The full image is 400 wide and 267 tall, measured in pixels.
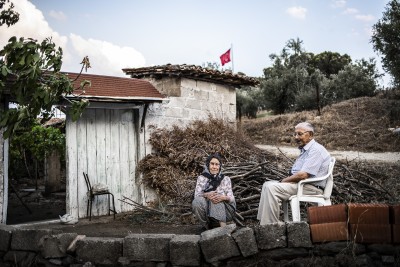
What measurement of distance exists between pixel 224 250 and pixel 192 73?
5780mm

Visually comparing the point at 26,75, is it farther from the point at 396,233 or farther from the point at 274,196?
the point at 396,233

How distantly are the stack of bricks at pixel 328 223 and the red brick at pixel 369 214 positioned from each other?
8cm

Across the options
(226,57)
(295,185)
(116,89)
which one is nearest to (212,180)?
(295,185)

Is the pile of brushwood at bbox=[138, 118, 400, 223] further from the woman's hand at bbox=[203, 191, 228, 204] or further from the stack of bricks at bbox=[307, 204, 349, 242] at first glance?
the stack of bricks at bbox=[307, 204, 349, 242]

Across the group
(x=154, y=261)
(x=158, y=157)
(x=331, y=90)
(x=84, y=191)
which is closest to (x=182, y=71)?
(x=158, y=157)

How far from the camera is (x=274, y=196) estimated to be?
14.8 ft

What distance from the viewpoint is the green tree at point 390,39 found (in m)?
16.5

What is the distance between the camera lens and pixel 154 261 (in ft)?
12.8

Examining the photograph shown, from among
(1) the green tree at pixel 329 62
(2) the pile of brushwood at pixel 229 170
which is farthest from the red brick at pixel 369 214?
(1) the green tree at pixel 329 62

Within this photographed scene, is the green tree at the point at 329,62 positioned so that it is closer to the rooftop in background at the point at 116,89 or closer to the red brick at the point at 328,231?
the rooftop in background at the point at 116,89

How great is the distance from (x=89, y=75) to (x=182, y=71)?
2.17 m

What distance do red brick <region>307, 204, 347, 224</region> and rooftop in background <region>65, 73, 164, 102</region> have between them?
4877mm

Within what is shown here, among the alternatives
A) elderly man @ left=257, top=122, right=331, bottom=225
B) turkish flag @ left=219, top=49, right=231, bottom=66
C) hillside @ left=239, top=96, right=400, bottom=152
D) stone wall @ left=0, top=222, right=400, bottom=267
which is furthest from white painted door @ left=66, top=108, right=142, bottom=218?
turkish flag @ left=219, top=49, right=231, bottom=66

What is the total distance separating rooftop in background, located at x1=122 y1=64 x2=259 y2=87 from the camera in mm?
8583
